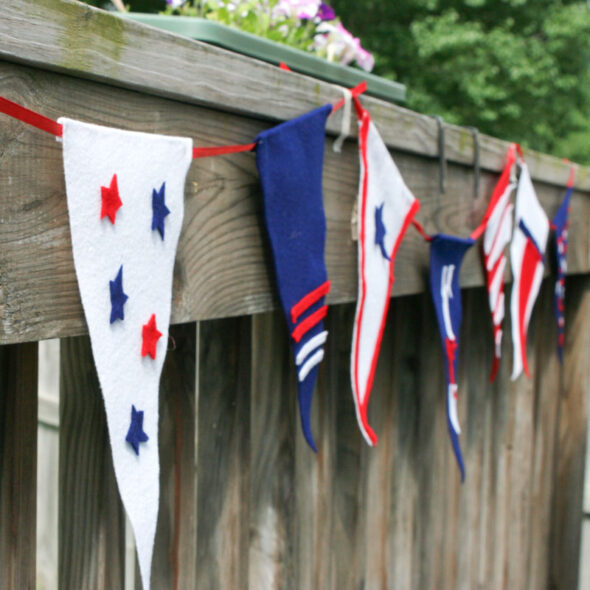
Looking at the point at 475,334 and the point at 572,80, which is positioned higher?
the point at 572,80

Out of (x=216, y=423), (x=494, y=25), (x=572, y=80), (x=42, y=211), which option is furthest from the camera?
(x=494, y=25)

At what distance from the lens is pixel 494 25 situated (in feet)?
35.9

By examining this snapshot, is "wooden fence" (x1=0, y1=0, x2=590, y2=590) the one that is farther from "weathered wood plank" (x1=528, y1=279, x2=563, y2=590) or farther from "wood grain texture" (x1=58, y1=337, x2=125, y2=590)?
"weathered wood plank" (x1=528, y1=279, x2=563, y2=590)

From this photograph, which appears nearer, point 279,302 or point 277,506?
point 279,302

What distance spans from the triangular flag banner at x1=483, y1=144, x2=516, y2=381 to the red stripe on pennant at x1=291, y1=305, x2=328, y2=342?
647 mm

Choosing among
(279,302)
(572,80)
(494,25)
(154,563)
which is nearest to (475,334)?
(279,302)

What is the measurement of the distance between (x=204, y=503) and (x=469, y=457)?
995mm

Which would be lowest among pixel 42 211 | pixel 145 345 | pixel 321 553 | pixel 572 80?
pixel 321 553

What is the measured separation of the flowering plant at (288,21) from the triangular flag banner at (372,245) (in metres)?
0.26

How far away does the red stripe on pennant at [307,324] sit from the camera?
0.94 m

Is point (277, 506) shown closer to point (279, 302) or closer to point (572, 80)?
point (279, 302)

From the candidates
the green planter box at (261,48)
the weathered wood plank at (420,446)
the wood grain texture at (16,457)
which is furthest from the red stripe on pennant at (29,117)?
the weathered wood plank at (420,446)

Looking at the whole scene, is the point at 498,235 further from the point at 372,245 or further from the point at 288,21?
the point at 288,21

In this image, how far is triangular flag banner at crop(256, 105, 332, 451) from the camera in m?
0.89
